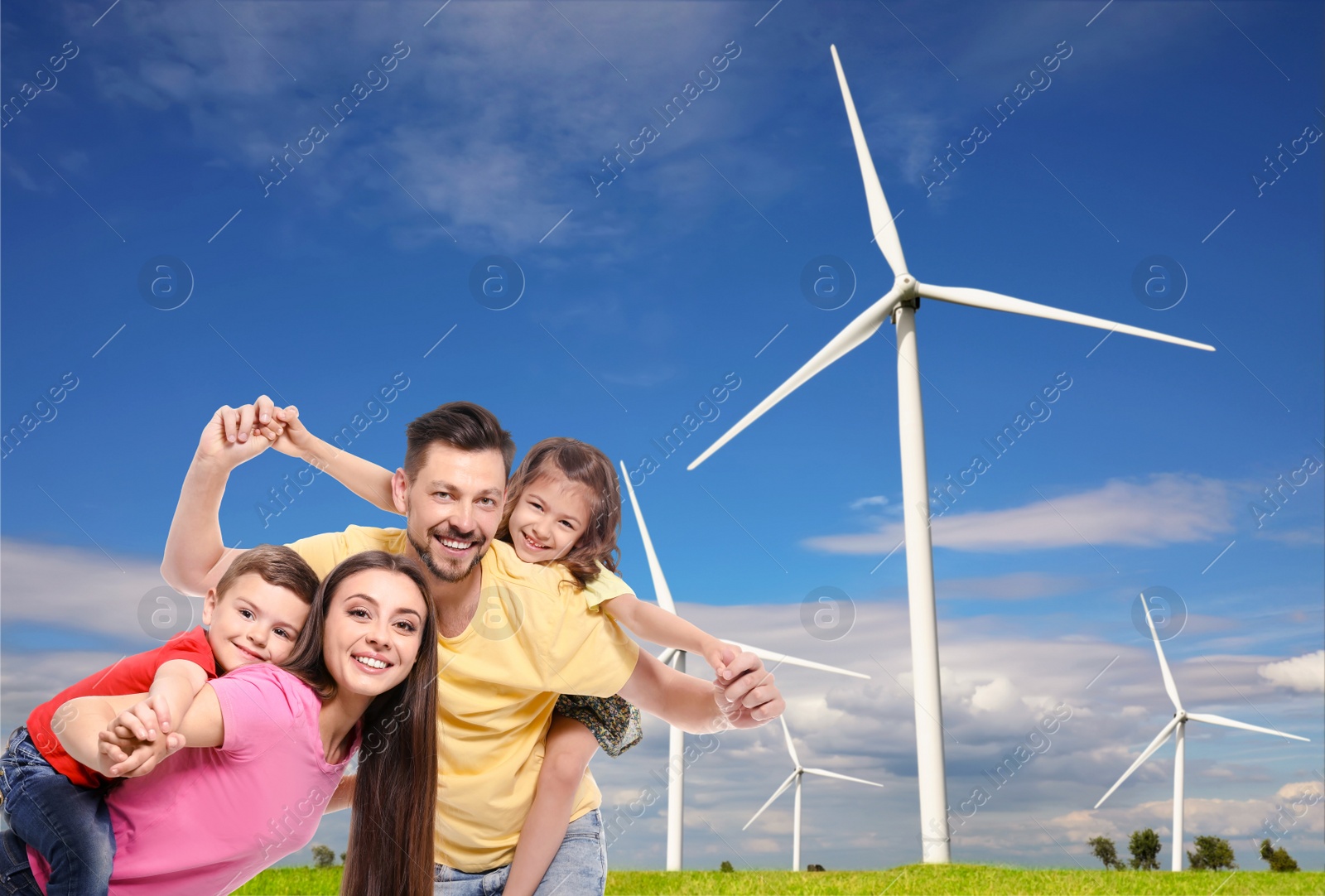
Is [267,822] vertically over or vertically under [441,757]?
under

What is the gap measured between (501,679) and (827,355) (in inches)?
646

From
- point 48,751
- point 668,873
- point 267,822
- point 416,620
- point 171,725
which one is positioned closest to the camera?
point 171,725

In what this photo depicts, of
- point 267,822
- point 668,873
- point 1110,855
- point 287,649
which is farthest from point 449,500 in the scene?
point 1110,855

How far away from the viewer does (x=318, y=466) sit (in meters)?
4.46

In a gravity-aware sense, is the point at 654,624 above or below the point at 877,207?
below

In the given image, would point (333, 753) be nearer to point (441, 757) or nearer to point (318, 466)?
point (441, 757)

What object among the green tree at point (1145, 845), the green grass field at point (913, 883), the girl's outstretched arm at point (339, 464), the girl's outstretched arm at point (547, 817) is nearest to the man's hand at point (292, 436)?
the girl's outstretched arm at point (339, 464)

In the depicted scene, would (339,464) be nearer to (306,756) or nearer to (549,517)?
(549,517)

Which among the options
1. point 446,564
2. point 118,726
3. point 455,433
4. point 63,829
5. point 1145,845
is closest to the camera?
point 118,726

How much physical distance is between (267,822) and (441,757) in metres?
0.86

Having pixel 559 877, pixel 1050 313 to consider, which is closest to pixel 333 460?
pixel 559 877

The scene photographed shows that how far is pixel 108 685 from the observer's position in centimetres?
351

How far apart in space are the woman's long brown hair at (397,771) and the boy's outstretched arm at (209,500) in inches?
25.7

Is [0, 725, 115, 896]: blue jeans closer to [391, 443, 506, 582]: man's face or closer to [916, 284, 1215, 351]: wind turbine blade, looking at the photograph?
[391, 443, 506, 582]: man's face
